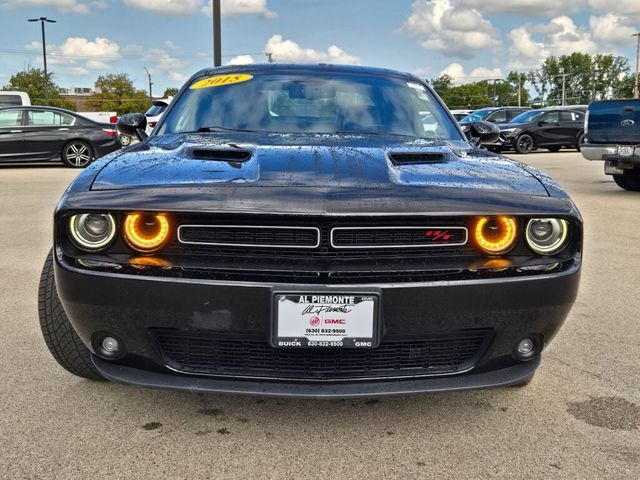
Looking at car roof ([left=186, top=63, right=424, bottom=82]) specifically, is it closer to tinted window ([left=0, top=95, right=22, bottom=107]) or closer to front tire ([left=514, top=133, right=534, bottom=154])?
front tire ([left=514, top=133, right=534, bottom=154])

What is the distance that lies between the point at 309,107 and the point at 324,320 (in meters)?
1.71

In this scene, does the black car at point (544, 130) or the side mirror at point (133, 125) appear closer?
the side mirror at point (133, 125)

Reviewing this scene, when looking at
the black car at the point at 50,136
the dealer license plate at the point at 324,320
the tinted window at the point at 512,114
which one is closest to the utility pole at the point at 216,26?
the black car at the point at 50,136

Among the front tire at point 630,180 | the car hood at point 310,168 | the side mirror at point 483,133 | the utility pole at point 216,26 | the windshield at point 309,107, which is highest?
the utility pole at point 216,26

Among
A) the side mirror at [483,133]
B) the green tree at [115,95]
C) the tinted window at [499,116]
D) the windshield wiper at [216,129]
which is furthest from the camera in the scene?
the green tree at [115,95]

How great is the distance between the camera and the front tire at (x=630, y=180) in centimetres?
1034

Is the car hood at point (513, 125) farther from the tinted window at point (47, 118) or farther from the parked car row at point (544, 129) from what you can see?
the tinted window at point (47, 118)

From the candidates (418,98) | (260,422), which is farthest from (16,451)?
(418,98)

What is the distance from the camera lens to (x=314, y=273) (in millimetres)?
2174

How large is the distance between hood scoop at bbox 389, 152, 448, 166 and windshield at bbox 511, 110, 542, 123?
19.1 meters

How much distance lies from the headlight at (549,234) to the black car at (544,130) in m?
18.7

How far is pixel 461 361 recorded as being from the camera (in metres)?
2.35

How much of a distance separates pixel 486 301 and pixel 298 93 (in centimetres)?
186

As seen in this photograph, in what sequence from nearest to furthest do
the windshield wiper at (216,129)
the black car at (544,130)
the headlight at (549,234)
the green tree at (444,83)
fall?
the headlight at (549,234) < the windshield wiper at (216,129) < the black car at (544,130) < the green tree at (444,83)
